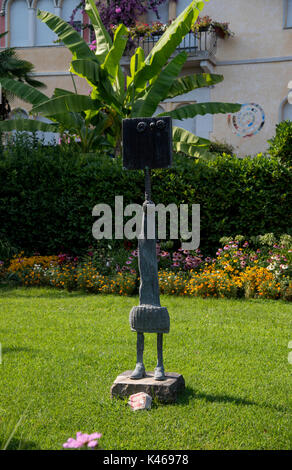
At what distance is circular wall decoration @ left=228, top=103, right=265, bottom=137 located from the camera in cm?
1730

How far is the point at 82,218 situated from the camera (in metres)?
11.4

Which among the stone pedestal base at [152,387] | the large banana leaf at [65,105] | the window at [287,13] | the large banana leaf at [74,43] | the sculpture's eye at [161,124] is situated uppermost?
the window at [287,13]

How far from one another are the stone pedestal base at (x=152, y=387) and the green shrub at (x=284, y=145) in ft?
23.2

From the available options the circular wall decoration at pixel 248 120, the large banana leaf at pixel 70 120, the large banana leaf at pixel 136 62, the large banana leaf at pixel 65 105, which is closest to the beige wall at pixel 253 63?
the circular wall decoration at pixel 248 120

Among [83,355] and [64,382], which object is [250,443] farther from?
[83,355]

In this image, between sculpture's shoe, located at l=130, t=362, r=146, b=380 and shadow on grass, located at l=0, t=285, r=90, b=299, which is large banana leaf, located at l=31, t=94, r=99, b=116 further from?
sculpture's shoe, located at l=130, t=362, r=146, b=380

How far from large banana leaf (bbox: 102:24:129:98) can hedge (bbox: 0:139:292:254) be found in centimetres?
202

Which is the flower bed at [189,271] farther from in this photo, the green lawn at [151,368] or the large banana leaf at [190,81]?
the large banana leaf at [190,81]

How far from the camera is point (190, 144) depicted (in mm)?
12562

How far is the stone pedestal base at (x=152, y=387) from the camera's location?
4.50m

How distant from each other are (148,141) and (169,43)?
25.2 feet

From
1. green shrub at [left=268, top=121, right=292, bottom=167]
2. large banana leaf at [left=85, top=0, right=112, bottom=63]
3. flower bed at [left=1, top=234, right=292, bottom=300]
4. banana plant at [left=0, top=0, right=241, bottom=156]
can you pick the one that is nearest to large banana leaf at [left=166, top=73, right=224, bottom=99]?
banana plant at [left=0, top=0, right=241, bottom=156]

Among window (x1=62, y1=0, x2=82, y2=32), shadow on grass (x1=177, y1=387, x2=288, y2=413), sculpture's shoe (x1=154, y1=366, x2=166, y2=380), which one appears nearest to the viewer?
shadow on grass (x1=177, y1=387, x2=288, y2=413)
